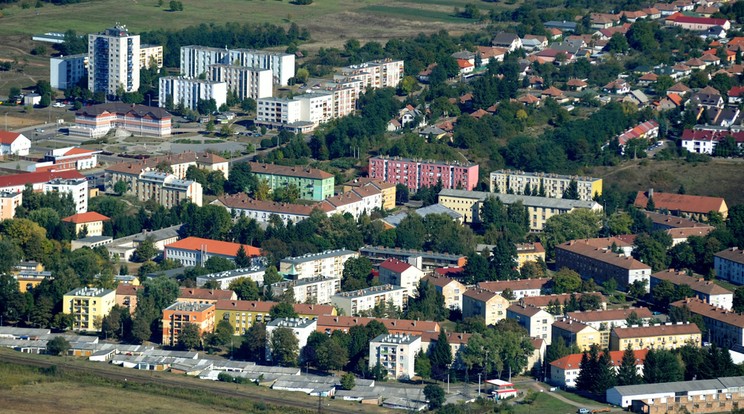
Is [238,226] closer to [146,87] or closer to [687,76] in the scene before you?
[146,87]

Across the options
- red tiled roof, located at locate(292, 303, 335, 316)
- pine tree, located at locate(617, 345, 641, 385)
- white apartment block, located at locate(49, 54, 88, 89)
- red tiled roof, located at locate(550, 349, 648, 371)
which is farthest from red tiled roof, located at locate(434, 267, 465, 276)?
white apartment block, located at locate(49, 54, 88, 89)

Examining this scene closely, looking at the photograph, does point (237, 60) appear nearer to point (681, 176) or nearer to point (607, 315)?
point (681, 176)

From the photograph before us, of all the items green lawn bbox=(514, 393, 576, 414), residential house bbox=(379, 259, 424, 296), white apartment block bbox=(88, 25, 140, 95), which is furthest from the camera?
white apartment block bbox=(88, 25, 140, 95)

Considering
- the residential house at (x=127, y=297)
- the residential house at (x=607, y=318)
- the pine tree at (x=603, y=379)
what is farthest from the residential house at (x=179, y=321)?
the pine tree at (x=603, y=379)

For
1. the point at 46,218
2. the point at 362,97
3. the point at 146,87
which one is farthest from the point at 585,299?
the point at 146,87

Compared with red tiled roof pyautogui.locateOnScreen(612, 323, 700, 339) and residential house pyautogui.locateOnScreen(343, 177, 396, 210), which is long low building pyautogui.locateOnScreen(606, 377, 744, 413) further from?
residential house pyautogui.locateOnScreen(343, 177, 396, 210)

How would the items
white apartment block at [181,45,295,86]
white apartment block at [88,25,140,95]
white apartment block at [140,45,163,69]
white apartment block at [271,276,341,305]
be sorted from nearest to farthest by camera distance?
1. white apartment block at [271,276,341,305]
2. white apartment block at [88,25,140,95]
3. white apartment block at [181,45,295,86]
4. white apartment block at [140,45,163,69]
